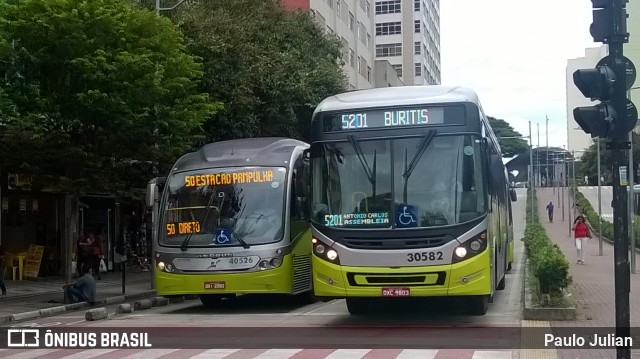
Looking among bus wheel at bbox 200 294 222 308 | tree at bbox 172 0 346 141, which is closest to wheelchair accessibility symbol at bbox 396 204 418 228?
bus wheel at bbox 200 294 222 308

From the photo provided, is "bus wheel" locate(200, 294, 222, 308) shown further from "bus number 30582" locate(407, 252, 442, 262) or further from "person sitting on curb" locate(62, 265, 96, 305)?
"bus number 30582" locate(407, 252, 442, 262)

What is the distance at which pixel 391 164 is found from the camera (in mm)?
12492

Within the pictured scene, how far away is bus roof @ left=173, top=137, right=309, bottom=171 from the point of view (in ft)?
53.2

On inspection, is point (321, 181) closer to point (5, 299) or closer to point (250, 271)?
point (250, 271)

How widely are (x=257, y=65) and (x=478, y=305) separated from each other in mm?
18139

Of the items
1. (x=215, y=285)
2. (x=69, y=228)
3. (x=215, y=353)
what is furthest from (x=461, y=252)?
(x=69, y=228)

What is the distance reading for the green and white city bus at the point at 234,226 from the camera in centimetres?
1534

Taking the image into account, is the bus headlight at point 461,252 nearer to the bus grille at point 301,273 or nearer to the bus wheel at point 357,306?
the bus wheel at point 357,306

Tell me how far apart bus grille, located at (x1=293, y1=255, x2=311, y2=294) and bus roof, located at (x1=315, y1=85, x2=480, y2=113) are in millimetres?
3880

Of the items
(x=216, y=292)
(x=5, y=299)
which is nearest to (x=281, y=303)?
(x=216, y=292)

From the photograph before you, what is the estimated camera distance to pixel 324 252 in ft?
41.7

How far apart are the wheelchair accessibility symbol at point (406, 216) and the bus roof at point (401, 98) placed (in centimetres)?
177

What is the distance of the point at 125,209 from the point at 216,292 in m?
19.1

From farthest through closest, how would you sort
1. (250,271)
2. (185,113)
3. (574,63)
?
(574,63)
(185,113)
(250,271)
